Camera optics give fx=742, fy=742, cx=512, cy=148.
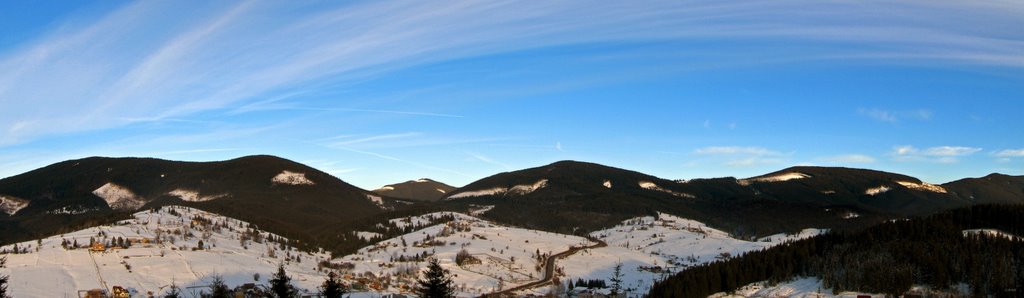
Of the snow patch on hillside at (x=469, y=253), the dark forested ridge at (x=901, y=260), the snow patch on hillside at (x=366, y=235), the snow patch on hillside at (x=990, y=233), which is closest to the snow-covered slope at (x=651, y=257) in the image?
the snow patch on hillside at (x=469, y=253)

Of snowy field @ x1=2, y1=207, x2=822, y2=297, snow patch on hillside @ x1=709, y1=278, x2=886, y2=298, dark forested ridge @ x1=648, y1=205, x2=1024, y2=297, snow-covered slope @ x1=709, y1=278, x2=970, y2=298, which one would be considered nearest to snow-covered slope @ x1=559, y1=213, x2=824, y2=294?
snowy field @ x1=2, y1=207, x2=822, y2=297

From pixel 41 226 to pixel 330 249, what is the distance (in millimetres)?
94692

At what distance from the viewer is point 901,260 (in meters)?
46.8

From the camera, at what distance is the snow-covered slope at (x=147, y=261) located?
65000 mm

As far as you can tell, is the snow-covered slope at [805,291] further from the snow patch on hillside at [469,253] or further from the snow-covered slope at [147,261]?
the snow-covered slope at [147,261]

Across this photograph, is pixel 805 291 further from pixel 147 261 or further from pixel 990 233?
pixel 147 261

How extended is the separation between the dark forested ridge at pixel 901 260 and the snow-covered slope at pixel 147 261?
140 ft

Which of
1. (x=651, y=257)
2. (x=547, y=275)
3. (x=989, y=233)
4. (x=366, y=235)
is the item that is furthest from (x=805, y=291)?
(x=366, y=235)

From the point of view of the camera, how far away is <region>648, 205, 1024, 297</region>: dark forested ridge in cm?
4172

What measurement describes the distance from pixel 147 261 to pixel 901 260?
70556mm

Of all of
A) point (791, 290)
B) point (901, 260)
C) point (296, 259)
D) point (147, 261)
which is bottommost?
point (296, 259)

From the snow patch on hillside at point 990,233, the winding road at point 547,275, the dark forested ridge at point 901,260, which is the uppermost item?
the snow patch on hillside at point 990,233

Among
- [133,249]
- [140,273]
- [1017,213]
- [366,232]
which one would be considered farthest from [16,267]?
[366,232]

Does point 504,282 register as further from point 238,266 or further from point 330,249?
point 330,249
